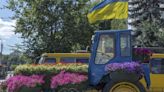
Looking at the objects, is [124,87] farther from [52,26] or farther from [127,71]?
[52,26]

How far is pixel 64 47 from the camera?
40031 millimetres

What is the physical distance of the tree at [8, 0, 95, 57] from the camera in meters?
39.5

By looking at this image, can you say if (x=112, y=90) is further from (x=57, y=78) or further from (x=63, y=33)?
(x=63, y=33)

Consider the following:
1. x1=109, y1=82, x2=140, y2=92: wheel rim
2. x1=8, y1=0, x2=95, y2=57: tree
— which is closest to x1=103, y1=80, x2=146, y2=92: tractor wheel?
x1=109, y1=82, x2=140, y2=92: wheel rim

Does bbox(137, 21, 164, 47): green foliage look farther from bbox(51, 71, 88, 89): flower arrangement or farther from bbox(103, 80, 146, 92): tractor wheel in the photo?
bbox(51, 71, 88, 89): flower arrangement

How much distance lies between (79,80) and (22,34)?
86.3 feet

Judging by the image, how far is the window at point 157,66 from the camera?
24.0m

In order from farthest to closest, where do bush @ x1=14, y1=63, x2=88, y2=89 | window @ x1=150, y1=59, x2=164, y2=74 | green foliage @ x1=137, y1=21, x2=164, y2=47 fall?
green foliage @ x1=137, y1=21, x2=164, y2=47
window @ x1=150, y1=59, x2=164, y2=74
bush @ x1=14, y1=63, x2=88, y2=89

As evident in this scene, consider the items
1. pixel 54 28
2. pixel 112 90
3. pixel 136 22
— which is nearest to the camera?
pixel 112 90

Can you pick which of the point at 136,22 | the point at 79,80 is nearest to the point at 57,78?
the point at 79,80

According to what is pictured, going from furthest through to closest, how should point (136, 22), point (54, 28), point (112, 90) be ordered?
point (136, 22) < point (54, 28) < point (112, 90)

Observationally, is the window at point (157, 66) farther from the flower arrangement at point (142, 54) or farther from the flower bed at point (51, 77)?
the flower bed at point (51, 77)

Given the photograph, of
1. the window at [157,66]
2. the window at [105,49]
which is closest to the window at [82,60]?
the window at [157,66]

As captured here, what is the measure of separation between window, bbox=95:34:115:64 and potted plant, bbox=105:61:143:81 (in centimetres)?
63
